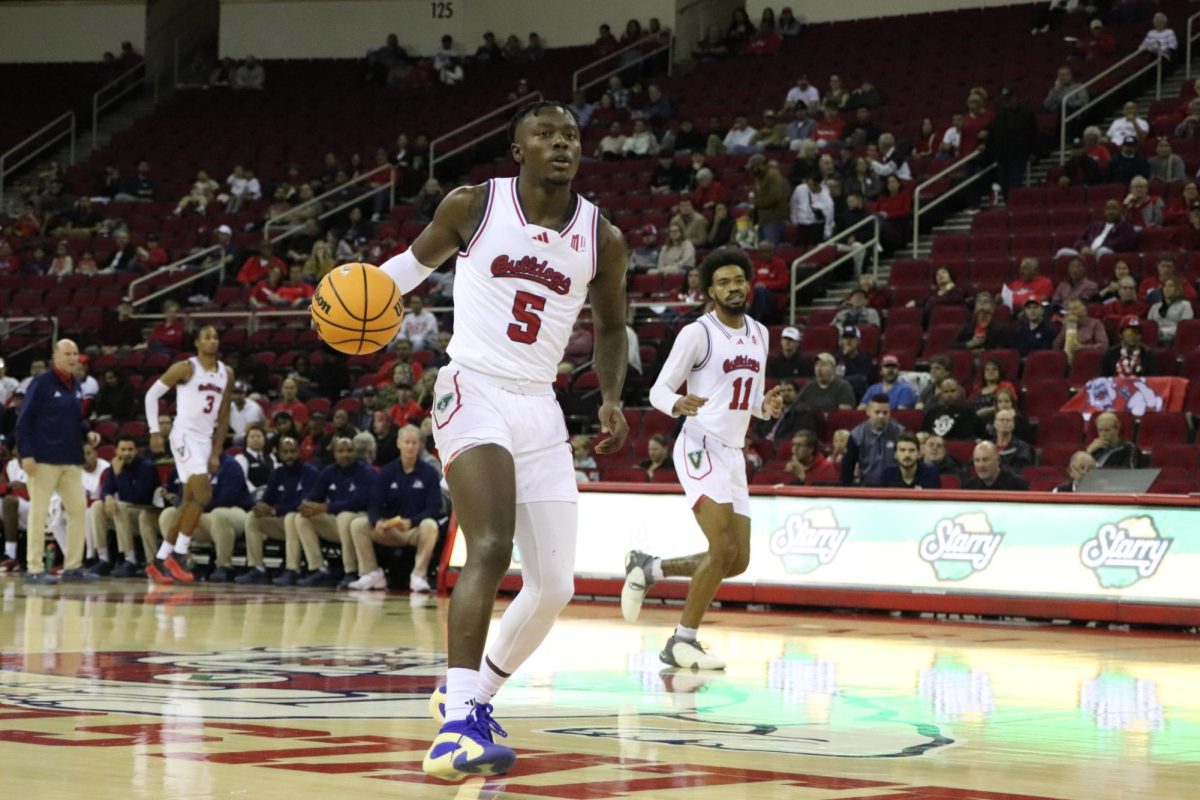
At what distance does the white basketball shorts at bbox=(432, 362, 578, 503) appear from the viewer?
5.63 metres

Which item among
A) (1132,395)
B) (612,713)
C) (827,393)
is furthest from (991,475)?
(612,713)

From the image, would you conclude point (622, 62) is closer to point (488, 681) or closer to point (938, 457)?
point (938, 457)

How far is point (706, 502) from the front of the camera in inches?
375

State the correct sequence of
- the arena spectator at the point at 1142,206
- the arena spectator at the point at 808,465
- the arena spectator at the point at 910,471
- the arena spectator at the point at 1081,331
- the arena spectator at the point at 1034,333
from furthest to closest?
the arena spectator at the point at 1142,206
the arena spectator at the point at 1034,333
the arena spectator at the point at 1081,331
the arena spectator at the point at 808,465
the arena spectator at the point at 910,471

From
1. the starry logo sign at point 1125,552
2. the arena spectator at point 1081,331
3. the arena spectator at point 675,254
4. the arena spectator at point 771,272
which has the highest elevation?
the arena spectator at point 675,254

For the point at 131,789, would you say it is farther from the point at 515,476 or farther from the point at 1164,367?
the point at 1164,367

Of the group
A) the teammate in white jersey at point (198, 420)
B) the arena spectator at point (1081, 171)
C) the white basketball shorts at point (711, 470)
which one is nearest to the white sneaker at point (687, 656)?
the white basketball shorts at point (711, 470)

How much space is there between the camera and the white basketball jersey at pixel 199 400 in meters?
16.3

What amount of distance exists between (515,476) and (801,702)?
245 centimetres

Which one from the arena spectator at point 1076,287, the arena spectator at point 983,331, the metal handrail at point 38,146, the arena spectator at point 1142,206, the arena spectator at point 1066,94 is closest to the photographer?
the arena spectator at point 983,331

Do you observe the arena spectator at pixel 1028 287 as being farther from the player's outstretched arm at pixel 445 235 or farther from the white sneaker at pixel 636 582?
the player's outstretched arm at pixel 445 235

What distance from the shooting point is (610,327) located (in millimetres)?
6230

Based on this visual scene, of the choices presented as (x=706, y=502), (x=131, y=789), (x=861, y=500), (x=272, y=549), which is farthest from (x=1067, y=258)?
(x=131, y=789)

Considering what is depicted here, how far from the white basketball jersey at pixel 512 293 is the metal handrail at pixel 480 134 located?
22.6 meters
